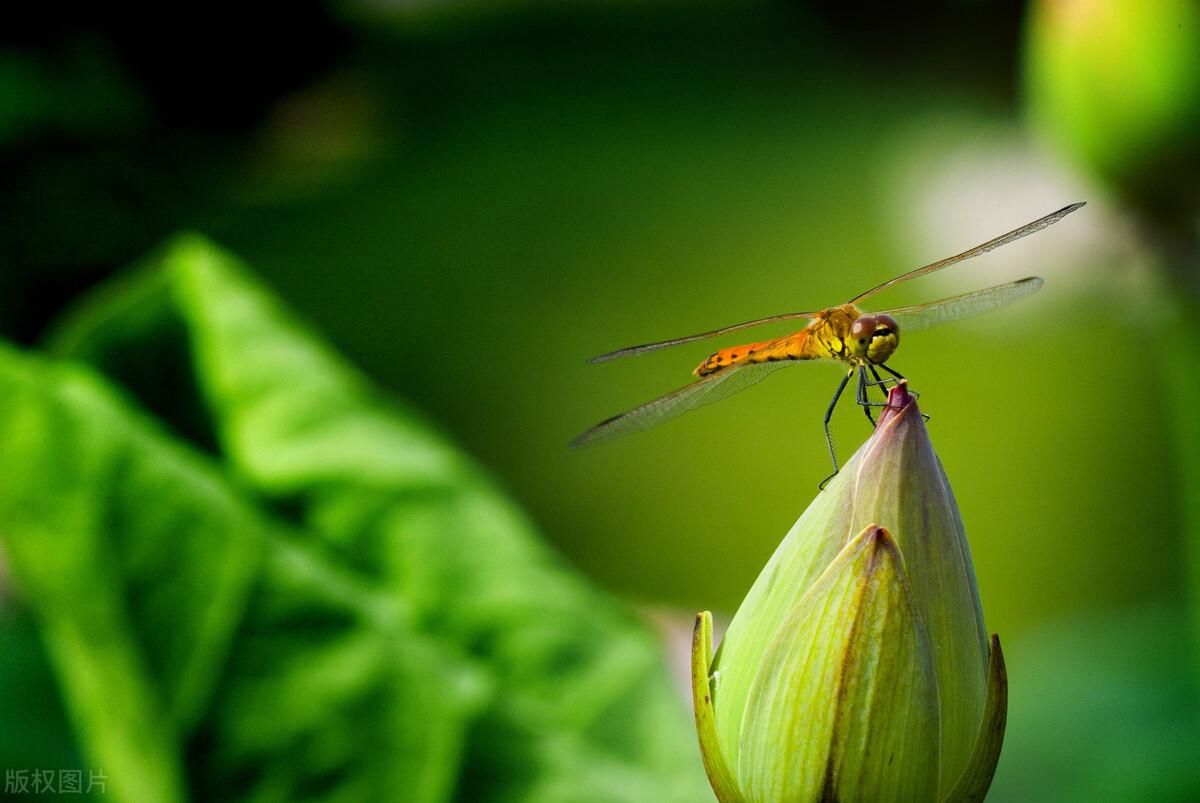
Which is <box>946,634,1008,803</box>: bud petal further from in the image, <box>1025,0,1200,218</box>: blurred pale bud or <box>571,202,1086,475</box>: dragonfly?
<box>1025,0,1200,218</box>: blurred pale bud

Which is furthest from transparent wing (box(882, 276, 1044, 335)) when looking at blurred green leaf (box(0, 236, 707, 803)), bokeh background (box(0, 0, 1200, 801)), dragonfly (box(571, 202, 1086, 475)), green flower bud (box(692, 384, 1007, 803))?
bokeh background (box(0, 0, 1200, 801))

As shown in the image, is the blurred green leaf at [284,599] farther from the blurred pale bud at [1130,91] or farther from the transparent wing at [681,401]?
the blurred pale bud at [1130,91]

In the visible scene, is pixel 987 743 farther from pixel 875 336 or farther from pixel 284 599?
pixel 284 599

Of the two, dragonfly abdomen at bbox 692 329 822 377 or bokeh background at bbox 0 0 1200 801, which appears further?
bokeh background at bbox 0 0 1200 801

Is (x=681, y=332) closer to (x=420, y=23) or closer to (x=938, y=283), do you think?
(x=938, y=283)

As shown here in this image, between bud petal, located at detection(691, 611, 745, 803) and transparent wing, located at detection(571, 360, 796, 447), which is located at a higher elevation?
A: transparent wing, located at detection(571, 360, 796, 447)

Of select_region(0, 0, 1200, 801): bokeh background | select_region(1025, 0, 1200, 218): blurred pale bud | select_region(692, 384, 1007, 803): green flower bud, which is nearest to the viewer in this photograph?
select_region(692, 384, 1007, 803): green flower bud

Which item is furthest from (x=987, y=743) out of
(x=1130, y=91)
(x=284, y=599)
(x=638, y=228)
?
(x=638, y=228)

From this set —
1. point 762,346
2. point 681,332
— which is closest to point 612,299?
point 681,332
